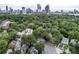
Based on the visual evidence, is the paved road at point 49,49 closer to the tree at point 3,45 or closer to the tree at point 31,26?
the tree at point 31,26

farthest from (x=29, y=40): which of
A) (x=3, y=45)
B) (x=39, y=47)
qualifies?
(x=3, y=45)

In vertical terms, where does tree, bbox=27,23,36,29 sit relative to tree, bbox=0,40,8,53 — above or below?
above

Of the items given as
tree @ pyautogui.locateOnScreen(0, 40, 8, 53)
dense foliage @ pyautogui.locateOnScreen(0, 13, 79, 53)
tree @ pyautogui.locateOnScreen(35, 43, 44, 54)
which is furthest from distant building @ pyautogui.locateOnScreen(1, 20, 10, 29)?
tree @ pyautogui.locateOnScreen(35, 43, 44, 54)

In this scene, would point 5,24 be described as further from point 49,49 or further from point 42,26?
point 49,49

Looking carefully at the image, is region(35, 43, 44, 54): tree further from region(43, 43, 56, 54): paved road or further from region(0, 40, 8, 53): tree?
region(0, 40, 8, 53): tree

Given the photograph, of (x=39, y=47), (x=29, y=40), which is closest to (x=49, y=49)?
(x=39, y=47)

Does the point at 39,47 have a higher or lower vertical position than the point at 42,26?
lower

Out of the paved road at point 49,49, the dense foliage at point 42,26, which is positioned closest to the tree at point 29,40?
the dense foliage at point 42,26

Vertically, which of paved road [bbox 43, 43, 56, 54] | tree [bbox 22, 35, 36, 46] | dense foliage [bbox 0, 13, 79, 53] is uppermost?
dense foliage [bbox 0, 13, 79, 53]

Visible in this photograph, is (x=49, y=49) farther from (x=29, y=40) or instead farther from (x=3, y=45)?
(x=3, y=45)

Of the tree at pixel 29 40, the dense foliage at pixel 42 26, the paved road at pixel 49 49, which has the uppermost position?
the dense foliage at pixel 42 26

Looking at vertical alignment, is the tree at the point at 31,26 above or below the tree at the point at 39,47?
above
